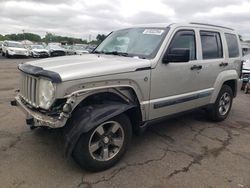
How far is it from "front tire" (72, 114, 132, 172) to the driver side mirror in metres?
1.11

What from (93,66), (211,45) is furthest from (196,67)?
(93,66)

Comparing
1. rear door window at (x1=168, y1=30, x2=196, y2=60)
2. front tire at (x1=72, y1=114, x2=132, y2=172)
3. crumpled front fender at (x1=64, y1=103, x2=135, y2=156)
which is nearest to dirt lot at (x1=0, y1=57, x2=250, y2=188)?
front tire at (x1=72, y1=114, x2=132, y2=172)

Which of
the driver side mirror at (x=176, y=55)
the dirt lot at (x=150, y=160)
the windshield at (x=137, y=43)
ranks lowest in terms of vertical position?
the dirt lot at (x=150, y=160)

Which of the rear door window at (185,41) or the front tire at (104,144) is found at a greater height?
the rear door window at (185,41)

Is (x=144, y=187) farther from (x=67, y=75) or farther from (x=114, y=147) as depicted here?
(x=67, y=75)

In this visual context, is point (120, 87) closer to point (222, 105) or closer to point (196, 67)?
point (196, 67)

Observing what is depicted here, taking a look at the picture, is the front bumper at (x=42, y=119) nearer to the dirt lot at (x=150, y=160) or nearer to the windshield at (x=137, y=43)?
the dirt lot at (x=150, y=160)

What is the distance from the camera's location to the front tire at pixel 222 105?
5811 mm

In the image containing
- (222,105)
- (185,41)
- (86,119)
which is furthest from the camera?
(222,105)

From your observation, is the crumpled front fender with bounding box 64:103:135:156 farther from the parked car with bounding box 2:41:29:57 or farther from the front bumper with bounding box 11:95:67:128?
the parked car with bounding box 2:41:29:57

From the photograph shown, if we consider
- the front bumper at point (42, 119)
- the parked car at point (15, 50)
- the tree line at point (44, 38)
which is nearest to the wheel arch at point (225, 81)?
the front bumper at point (42, 119)

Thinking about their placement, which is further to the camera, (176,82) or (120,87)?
(176,82)

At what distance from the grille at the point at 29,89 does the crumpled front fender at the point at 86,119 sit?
59cm

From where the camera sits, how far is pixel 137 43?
4.58 metres
